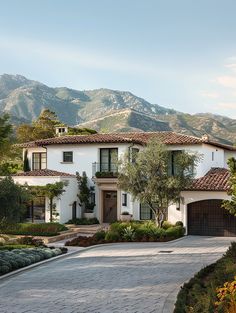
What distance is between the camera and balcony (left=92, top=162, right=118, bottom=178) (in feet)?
128

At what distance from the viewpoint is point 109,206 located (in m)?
40.1

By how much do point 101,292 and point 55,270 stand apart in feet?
16.8

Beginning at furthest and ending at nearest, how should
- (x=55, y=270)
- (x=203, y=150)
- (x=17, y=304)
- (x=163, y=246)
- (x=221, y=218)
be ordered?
(x=203, y=150) → (x=221, y=218) → (x=163, y=246) → (x=55, y=270) → (x=17, y=304)

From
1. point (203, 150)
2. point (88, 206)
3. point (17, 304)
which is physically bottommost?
point (17, 304)

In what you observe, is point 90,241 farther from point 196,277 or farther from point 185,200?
point 196,277

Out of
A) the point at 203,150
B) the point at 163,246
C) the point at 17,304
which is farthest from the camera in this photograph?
the point at 203,150

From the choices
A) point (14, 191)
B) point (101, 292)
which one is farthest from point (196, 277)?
point (14, 191)

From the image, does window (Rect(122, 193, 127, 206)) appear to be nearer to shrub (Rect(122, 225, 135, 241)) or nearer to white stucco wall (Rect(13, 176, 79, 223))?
white stucco wall (Rect(13, 176, 79, 223))

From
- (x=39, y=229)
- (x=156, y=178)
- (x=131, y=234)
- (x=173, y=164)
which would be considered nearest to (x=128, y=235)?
(x=131, y=234)

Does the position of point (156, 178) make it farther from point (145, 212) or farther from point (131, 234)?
point (145, 212)

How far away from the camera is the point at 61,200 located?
3806 centimetres

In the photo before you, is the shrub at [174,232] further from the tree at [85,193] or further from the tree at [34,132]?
the tree at [34,132]

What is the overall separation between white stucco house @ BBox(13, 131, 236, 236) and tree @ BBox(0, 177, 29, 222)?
15.5 metres

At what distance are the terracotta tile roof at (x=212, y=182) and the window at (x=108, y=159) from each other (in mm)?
7005
